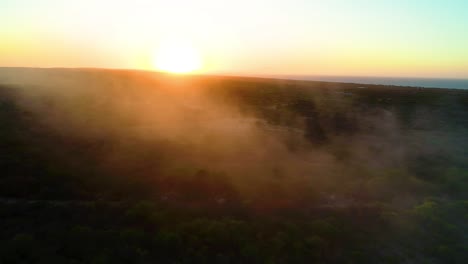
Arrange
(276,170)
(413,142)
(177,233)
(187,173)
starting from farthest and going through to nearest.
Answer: (413,142), (276,170), (187,173), (177,233)

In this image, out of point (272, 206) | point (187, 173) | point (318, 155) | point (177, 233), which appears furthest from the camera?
point (318, 155)

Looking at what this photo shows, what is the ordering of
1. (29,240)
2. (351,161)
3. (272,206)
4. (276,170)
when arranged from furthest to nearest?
(351,161), (276,170), (272,206), (29,240)

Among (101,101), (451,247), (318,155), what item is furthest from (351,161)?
(101,101)

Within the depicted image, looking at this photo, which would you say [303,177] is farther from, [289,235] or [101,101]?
[101,101]

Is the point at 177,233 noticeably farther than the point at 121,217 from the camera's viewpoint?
No

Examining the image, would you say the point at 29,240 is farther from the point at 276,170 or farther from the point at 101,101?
the point at 101,101

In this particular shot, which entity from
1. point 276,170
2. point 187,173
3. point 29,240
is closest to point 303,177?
point 276,170
